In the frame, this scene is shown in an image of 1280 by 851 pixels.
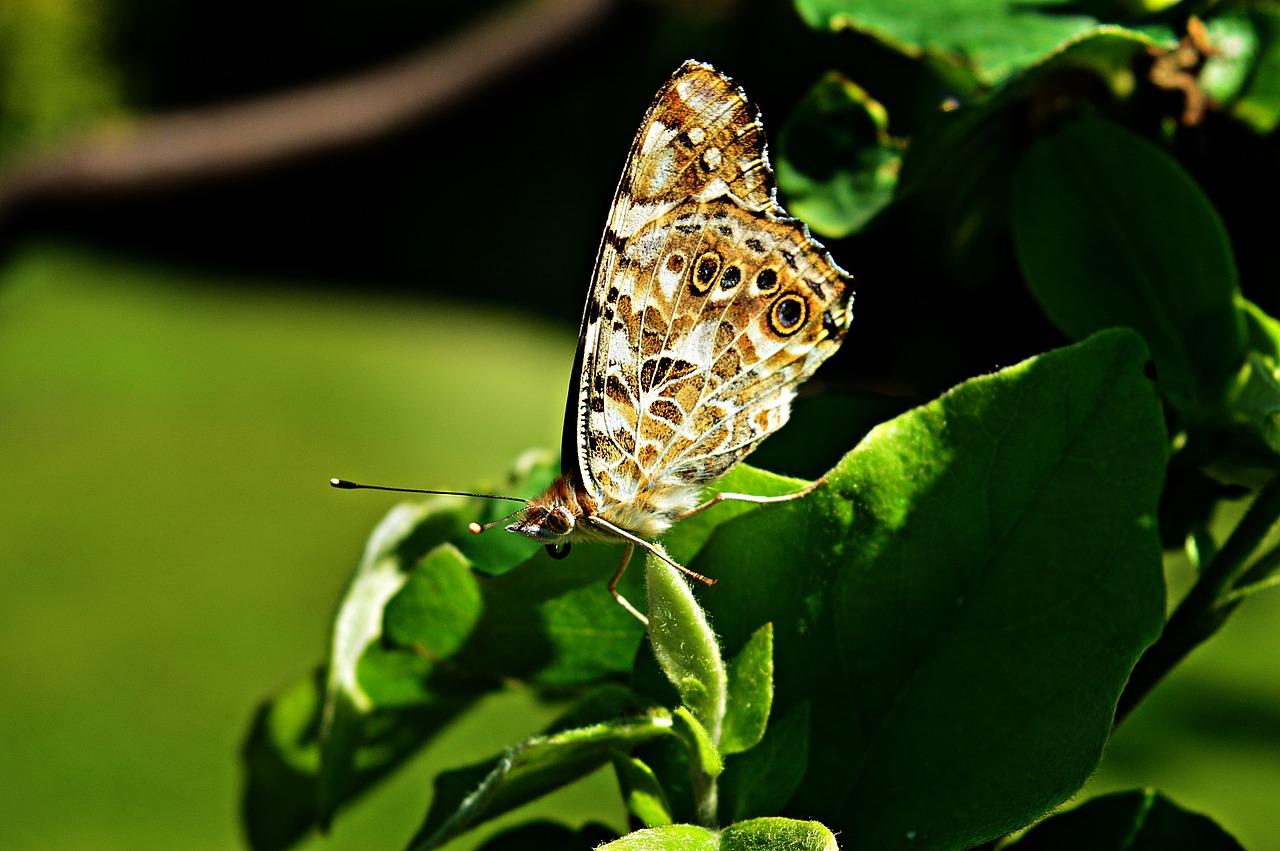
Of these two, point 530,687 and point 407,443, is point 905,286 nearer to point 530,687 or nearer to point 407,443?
point 530,687

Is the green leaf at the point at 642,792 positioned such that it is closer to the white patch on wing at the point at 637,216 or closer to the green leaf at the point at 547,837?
the green leaf at the point at 547,837

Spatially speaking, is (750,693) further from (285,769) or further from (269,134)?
(269,134)

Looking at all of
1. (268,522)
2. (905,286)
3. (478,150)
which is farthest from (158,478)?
(905,286)

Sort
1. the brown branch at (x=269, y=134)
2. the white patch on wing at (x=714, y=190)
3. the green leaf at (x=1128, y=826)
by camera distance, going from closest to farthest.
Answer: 1. the green leaf at (x=1128, y=826)
2. the white patch on wing at (x=714, y=190)
3. the brown branch at (x=269, y=134)

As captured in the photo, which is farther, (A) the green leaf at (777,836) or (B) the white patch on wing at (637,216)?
(B) the white patch on wing at (637,216)

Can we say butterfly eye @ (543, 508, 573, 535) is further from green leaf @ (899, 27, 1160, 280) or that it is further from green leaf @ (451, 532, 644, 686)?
green leaf @ (899, 27, 1160, 280)

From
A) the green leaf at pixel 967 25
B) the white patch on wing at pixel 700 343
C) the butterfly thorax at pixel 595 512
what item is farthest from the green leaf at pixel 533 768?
the green leaf at pixel 967 25
